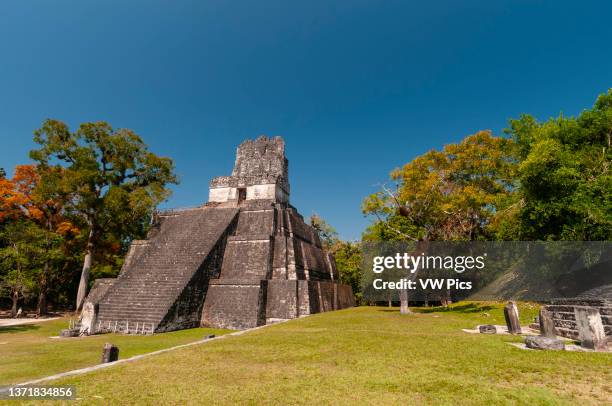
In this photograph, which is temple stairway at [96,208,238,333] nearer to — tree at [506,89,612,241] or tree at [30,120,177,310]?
tree at [30,120,177,310]

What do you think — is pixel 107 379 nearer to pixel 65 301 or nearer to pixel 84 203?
pixel 84 203

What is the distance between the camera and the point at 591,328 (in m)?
7.13

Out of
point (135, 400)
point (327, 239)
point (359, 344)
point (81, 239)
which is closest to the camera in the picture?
point (135, 400)

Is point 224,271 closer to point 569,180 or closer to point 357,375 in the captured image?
point 357,375

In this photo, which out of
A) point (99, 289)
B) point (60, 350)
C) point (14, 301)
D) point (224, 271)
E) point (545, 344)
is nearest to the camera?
point (545, 344)

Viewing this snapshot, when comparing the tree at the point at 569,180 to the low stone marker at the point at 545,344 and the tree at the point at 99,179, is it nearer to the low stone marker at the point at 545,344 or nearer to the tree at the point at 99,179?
the low stone marker at the point at 545,344

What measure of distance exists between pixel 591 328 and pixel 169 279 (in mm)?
14483

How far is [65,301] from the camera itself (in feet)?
96.7

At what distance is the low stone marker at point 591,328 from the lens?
6973 millimetres

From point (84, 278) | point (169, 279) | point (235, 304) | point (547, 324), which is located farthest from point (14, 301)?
point (547, 324)

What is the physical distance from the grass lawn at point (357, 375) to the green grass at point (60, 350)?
2.14 meters

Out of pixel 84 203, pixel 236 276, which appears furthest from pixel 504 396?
pixel 84 203

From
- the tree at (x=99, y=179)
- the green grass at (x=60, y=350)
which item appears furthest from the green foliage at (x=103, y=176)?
the green grass at (x=60, y=350)

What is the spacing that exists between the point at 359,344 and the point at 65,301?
31.0 m
